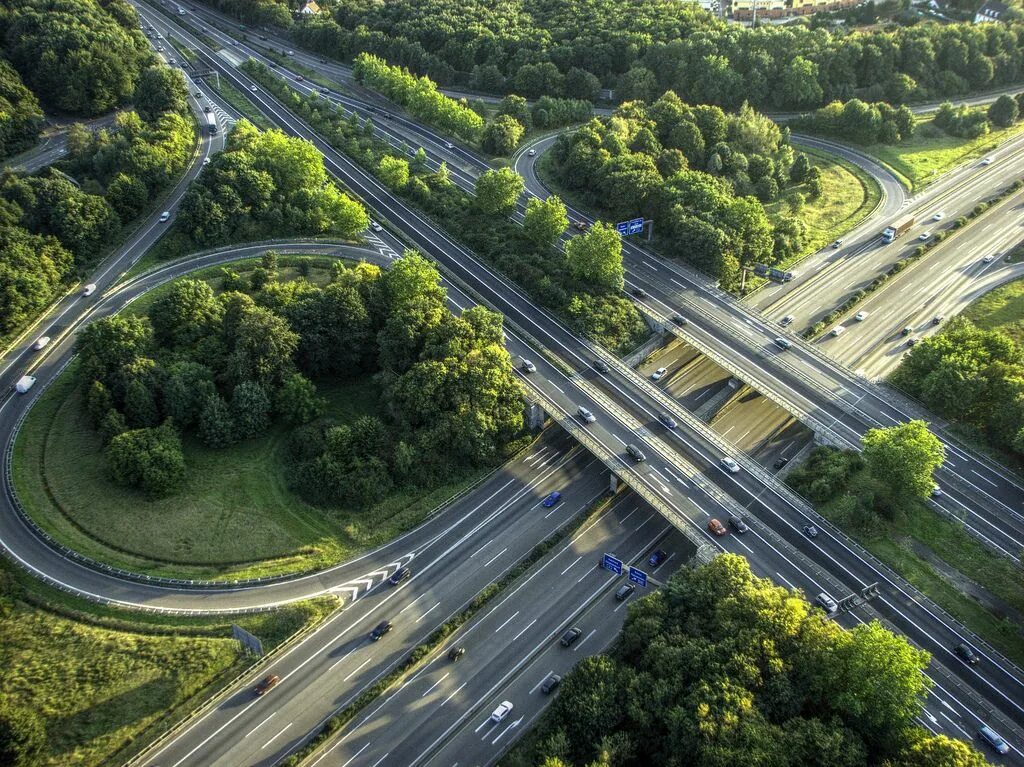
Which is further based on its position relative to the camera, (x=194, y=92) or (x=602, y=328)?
(x=194, y=92)

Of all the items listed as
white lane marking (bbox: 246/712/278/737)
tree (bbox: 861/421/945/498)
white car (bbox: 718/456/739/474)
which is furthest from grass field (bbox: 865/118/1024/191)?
white lane marking (bbox: 246/712/278/737)

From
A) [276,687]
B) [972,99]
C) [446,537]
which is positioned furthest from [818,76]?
[276,687]

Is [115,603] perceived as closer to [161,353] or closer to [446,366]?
[161,353]

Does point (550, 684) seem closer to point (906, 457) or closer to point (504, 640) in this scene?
point (504, 640)

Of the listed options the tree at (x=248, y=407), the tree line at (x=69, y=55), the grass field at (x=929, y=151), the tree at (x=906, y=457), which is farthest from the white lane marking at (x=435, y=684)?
the tree line at (x=69, y=55)

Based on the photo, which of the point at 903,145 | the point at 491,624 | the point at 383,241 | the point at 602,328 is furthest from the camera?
the point at 903,145

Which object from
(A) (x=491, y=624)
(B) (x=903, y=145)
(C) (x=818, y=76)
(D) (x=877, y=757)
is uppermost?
(C) (x=818, y=76)

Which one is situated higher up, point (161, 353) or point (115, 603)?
point (161, 353)

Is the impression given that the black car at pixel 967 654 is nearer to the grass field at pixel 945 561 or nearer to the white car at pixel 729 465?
the grass field at pixel 945 561
